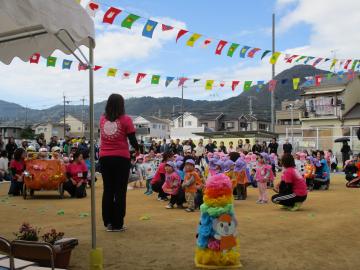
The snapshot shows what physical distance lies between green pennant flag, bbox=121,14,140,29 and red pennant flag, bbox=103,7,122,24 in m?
0.39

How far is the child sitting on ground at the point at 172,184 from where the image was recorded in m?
9.37

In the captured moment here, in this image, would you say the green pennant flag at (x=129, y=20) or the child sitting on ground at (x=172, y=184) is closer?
the child sitting on ground at (x=172, y=184)

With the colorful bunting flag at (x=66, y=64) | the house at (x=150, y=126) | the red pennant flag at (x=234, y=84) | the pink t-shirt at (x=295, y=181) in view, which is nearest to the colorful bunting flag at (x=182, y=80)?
the red pennant flag at (x=234, y=84)

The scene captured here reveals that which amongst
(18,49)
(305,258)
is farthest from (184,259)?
(18,49)

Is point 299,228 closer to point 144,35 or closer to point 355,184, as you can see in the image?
point 144,35

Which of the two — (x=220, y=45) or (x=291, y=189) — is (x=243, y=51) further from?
(x=291, y=189)

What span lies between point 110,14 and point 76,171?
407 cm

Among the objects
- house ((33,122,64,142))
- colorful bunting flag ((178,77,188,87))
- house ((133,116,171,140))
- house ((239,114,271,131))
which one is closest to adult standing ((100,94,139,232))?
colorful bunting flag ((178,77,188,87))

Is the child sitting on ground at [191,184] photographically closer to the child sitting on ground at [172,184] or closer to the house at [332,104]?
the child sitting on ground at [172,184]

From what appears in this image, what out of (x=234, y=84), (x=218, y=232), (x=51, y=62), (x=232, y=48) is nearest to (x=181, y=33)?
(x=232, y=48)

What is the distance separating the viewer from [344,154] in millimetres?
23406

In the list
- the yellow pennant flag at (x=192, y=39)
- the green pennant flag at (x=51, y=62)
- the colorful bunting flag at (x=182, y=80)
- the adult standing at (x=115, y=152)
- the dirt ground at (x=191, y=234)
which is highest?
the yellow pennant flag at (x=192, y=39)

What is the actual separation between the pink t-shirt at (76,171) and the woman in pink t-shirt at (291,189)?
16.9 ft

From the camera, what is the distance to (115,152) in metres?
6.04
